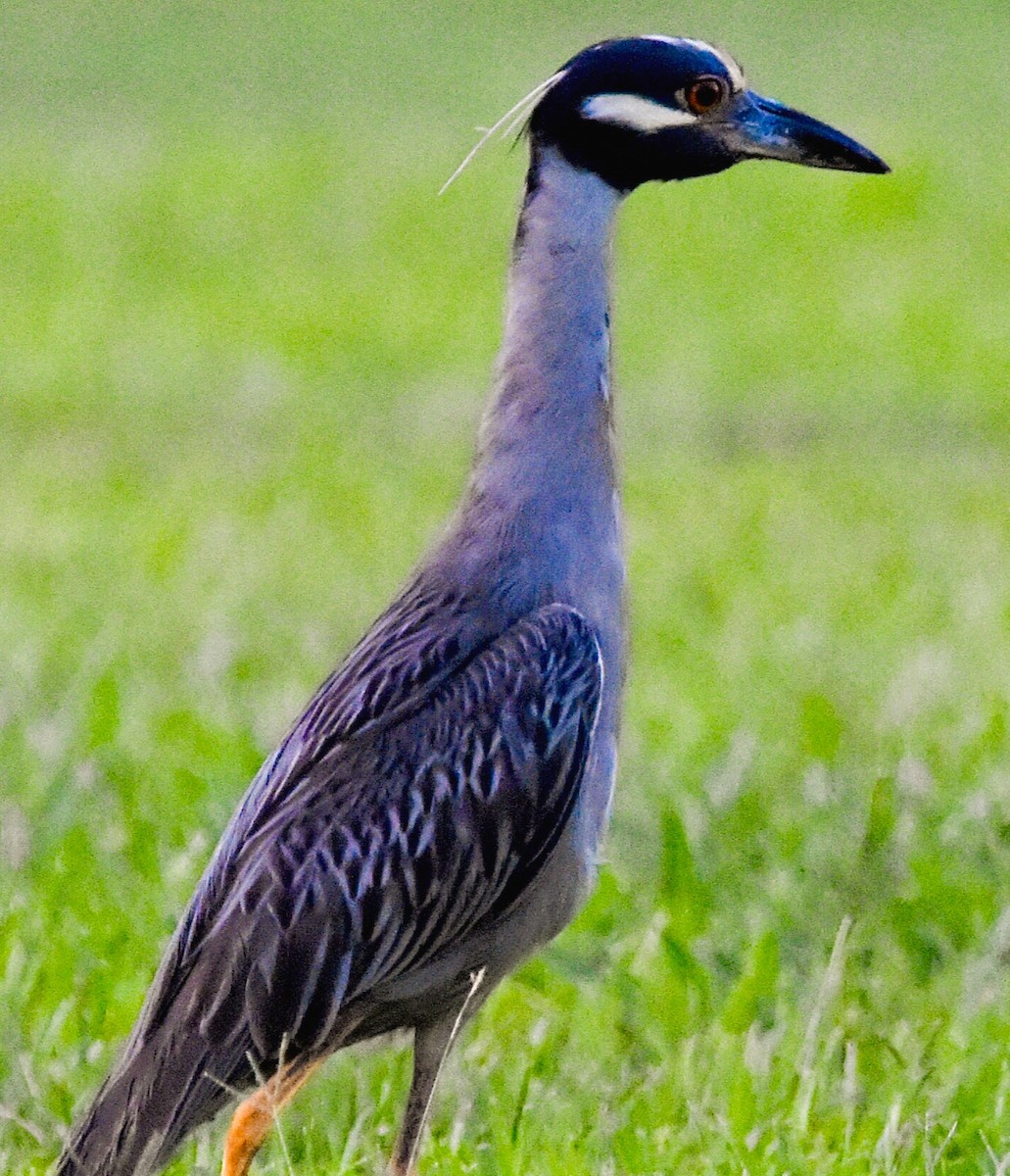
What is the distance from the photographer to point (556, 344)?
3.93 meters

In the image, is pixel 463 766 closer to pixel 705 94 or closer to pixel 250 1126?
pixel 250 1126

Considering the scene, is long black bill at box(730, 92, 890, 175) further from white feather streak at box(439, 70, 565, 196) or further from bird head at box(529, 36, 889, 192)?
white feather streak at box(439, 70, 565, 196)

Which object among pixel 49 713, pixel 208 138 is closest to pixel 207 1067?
pixel 49 713

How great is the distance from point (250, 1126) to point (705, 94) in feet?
5.98

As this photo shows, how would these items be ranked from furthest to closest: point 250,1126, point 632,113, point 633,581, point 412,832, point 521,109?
point 633,581 → point 521,109 → point 632,113 → point 412,832 → point 250,1126

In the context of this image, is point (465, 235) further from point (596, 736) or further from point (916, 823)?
point (596, 736)

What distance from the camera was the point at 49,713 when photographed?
242 inches

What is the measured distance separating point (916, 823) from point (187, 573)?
3303mm

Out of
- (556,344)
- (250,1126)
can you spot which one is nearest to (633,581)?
(556,344)

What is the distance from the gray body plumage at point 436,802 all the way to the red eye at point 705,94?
26 cm

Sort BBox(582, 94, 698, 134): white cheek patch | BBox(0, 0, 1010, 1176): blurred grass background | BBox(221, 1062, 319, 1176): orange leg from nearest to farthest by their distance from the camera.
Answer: BBox(221, 1062, 319, 1176): orange leg → BBox(582, 94, 698, 134): white cheek patch → BBox(0, 0, 1010, 1176): blurred grass background

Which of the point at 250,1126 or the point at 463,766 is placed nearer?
the point at 250,1126

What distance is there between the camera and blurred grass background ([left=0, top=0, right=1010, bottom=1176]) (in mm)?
4125

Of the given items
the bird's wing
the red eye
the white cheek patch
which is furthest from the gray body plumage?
the red eye
